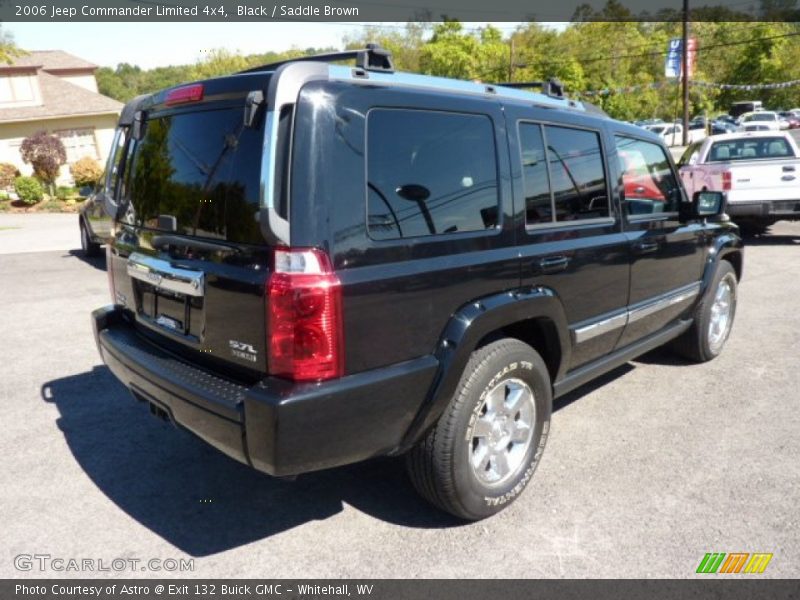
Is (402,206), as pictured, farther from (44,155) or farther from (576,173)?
(44,155)

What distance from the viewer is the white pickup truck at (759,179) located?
1016 centimetres

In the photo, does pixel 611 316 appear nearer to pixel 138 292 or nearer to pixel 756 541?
pixel 756 541

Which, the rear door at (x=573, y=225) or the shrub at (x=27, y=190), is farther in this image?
the shrub at (x=27, y=190)

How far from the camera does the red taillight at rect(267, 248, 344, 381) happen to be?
93.9 inches

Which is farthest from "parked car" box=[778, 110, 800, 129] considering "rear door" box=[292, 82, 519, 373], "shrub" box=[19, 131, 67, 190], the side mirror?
"rear door" box=[292, 82, 519, 373]

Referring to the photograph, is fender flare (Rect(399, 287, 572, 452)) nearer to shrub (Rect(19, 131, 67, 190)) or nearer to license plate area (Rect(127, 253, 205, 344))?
license plate area (Rect(127, 253, 205, 344))

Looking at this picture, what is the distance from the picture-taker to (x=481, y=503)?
306 centimetres

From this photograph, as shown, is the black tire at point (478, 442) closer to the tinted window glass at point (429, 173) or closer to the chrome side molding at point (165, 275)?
the tinted window glass at point (429, 173)

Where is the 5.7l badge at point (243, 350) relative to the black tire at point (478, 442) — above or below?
above

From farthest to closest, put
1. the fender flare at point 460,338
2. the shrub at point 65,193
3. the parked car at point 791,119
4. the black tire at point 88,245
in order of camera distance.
Result: 1. the parked car at point 791,119
2. the shrub at point 65,193
3. the black tire at point 88,245
4. the fender flare at point 460,338

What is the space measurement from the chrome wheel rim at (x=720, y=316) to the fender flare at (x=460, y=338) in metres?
2.97

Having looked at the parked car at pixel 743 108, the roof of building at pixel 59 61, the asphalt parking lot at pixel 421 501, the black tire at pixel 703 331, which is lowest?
the asphalt parking lot at pixel 421 501

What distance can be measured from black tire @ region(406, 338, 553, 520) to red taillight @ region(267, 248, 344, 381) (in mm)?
721
